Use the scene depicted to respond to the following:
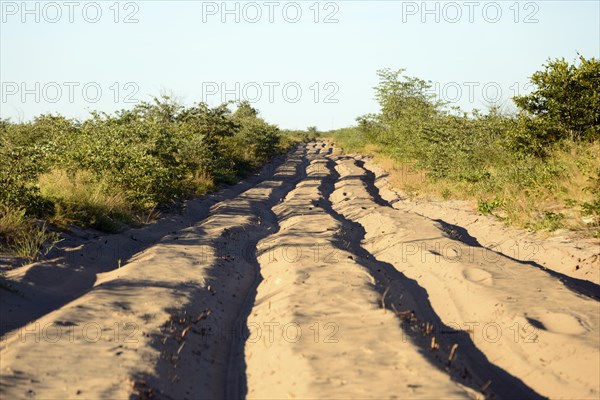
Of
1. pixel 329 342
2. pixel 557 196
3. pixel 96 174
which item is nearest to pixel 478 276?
pixel 329 342

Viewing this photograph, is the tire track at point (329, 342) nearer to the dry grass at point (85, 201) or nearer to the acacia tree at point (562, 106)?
the dry grass at point (85, 201)

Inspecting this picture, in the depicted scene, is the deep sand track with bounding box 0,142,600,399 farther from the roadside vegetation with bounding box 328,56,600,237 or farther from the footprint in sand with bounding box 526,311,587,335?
the roadside vegetation with bounding box 328,56,600,237

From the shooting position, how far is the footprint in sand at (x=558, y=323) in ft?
21.2

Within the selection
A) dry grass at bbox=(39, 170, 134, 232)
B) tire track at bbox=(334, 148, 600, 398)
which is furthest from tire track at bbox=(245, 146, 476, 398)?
dry grass at bbox=(39, 170, 134, 232)

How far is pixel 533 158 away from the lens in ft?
50.0

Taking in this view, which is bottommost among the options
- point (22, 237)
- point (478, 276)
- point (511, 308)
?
point (511, 308)

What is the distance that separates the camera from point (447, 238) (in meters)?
11.8

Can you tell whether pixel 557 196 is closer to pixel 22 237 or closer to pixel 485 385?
pixel 485 385

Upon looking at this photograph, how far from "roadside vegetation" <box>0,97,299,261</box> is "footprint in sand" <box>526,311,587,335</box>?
6790 millimetres

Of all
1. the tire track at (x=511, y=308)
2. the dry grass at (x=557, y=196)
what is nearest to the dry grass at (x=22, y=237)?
the tire track at (x=511, y=308)

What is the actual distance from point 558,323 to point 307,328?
2.58m

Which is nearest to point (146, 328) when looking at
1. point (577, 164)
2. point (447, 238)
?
point (447, 238)

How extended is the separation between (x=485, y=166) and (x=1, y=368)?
51.3 feet

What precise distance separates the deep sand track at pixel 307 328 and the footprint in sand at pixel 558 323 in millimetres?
20
